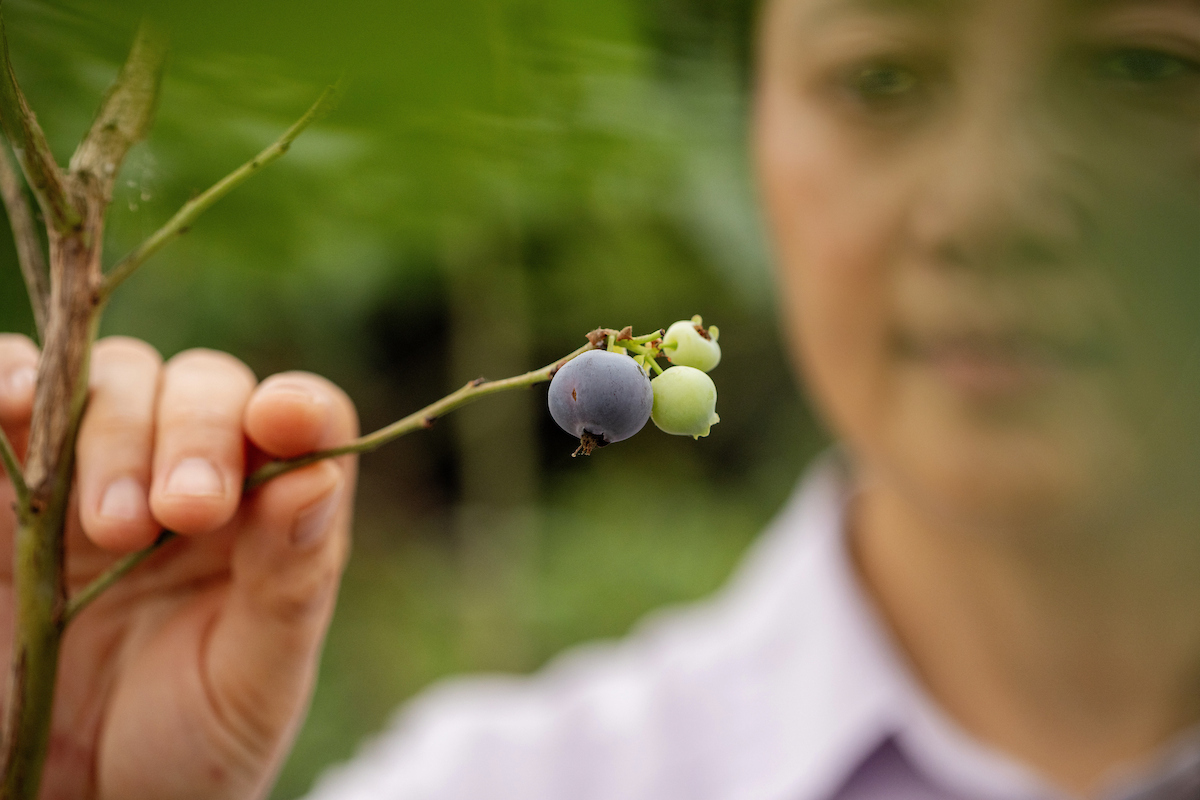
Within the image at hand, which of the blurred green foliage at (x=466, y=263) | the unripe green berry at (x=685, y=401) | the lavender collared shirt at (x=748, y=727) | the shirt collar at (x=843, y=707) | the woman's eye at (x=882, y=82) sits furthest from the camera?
the lavender collared shirt at (x=748, y=727)

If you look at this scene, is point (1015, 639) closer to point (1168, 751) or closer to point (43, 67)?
point (1168, 751)

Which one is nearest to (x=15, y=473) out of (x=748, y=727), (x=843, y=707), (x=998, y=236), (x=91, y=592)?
(x=91, y=592)

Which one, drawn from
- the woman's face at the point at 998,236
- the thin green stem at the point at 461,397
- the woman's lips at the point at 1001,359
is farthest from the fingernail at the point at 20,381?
the woman's lips at the point at 1001,359

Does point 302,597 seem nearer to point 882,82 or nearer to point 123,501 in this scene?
point 123,501

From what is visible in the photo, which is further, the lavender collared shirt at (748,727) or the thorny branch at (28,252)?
the lavender collared shirt at (748,727)

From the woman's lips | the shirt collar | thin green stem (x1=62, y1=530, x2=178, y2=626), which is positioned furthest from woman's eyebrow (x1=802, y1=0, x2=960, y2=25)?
the shirt collar

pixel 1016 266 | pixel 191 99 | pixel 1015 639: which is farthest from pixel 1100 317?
pixel 191 99

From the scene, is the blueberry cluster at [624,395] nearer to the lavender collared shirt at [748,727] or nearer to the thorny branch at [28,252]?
the thorny branch at [28,252]
